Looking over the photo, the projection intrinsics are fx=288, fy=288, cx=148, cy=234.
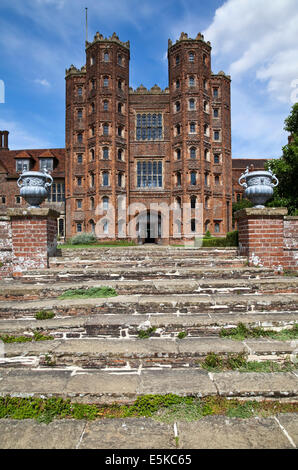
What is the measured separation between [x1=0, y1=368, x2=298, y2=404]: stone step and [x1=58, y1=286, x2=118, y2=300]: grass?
5.91 feet

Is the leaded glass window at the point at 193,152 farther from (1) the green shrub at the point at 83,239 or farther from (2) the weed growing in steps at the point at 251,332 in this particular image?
(2) the weed growing in steps at the point at 251,332

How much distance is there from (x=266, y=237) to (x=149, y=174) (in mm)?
22704

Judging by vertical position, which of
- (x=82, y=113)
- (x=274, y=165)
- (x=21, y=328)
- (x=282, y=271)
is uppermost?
(x=82, y=113)

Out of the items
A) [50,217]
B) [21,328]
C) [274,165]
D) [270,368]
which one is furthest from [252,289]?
[274,165]

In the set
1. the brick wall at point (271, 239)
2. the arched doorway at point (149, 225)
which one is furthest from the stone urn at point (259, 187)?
the arched doorway at point (149, 225)

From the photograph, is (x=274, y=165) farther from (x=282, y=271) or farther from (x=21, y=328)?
(x=21, y=328)

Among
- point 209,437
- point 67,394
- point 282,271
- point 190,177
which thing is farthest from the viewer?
point 190,177

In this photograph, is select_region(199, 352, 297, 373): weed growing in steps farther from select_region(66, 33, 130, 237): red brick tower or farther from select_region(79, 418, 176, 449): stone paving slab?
select_region(66, 33, 130, 237): red brick tower

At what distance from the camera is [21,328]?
366 cm

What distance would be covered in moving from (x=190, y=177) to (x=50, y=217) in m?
21.9

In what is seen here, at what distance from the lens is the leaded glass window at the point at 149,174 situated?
28141 millimetres

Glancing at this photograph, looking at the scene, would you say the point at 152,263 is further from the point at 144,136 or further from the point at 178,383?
the point at 144,136

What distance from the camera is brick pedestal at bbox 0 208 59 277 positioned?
634 cm

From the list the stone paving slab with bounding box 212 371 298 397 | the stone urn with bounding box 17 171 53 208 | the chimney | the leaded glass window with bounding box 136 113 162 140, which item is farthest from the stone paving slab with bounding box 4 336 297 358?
the chimney
